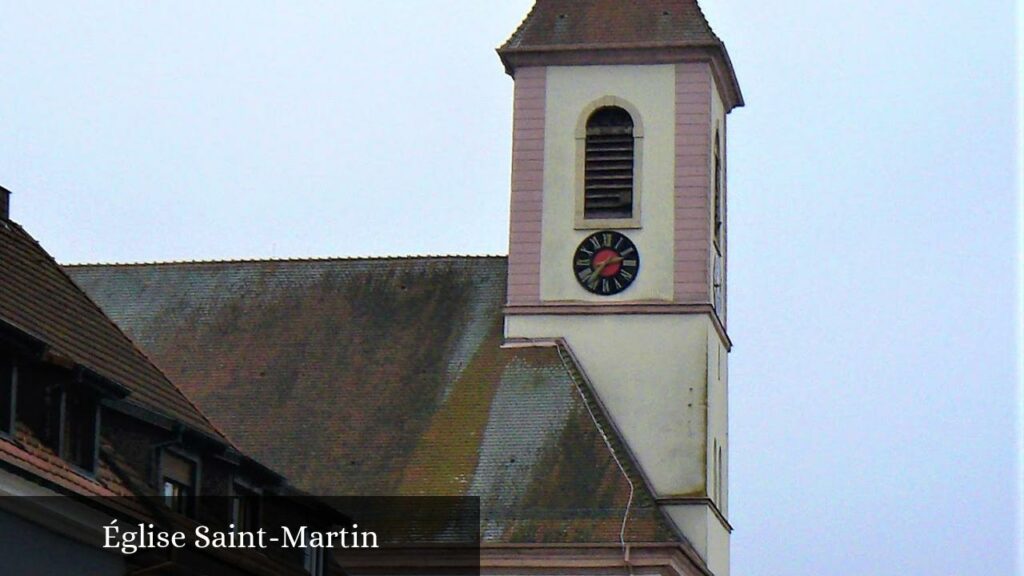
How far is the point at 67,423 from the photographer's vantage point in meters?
22.9

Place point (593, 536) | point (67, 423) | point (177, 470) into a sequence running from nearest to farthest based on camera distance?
point (67, 423) < point (177, 470) < point (593, 536)

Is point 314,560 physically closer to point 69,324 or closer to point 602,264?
point 69,324

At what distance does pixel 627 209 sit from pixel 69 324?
18444 millimetres

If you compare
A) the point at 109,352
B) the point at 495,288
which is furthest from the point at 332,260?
the point at 109,352

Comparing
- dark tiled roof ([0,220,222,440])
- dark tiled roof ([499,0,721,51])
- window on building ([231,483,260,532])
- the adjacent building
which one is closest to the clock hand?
dark tiled roof ([499,0,721,51])

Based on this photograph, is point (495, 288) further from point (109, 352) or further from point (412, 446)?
point (109, 352)

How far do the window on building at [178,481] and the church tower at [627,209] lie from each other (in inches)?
643

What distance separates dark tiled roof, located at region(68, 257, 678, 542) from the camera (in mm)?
39750

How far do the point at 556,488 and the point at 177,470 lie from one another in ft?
48.1

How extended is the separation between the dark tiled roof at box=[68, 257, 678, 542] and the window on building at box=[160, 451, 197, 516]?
13600 mm

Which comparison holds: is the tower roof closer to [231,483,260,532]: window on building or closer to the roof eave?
the roof eave

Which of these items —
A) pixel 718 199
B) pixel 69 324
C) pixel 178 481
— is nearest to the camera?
pixel 178 481

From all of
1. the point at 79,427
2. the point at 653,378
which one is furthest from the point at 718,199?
the point at 79,427

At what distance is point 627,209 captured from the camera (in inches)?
1688
